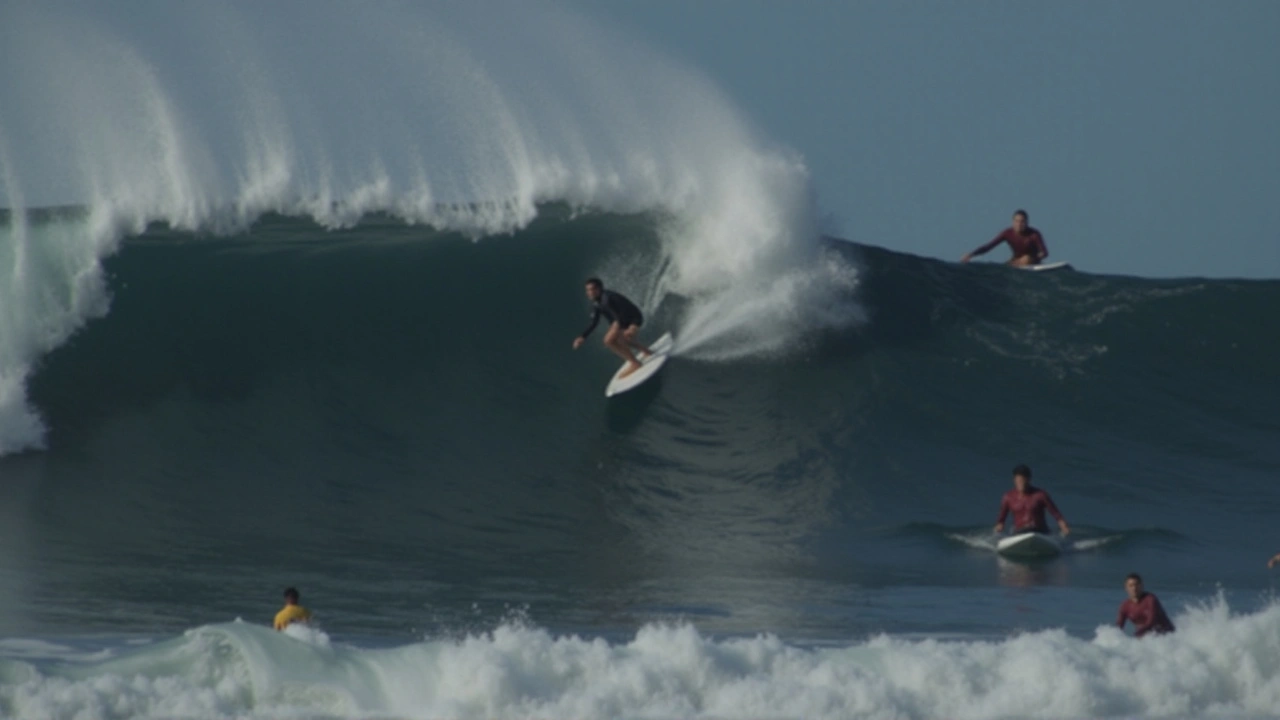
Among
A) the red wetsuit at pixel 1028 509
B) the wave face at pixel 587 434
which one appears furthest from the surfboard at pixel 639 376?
the red wetsuit at pixel 1028 509

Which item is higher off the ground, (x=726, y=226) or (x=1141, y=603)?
(x=726, y=226)

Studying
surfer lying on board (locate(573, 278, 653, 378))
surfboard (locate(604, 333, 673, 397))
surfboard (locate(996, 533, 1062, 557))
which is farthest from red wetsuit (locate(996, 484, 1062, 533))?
surfboard (locate(604, 333, 673, 397))

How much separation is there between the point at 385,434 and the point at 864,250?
515 cm

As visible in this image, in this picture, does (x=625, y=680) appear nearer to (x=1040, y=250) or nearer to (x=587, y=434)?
(x=587, y=434)

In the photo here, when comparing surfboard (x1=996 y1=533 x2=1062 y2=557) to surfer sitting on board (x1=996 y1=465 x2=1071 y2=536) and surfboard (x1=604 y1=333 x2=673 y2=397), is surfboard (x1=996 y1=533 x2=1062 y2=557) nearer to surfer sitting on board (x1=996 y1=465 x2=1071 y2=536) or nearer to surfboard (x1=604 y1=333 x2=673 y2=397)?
surfer sitting on board (x1=996 y1=465 x2=1071 y2=536)

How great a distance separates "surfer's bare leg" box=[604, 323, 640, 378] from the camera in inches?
548

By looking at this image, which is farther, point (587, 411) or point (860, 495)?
point (587, 411)

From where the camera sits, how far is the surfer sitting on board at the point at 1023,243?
16864mm

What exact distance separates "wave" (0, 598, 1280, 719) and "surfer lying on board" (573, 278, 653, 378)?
18.4 feet

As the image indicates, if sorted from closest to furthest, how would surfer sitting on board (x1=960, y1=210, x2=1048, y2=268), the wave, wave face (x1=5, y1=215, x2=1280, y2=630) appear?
the wave < wave face (x1=5, y1=215, x2=1280, y2=630) < surfer sitting on board (x1=960, y1=210, x2=1048, y2=268)

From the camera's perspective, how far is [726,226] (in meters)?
15.6

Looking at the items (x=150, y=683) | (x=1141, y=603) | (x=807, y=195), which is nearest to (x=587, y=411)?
(x=807, y=195)

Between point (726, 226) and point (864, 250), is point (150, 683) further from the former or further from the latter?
point (864, 250)

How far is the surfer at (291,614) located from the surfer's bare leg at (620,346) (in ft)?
17.9
